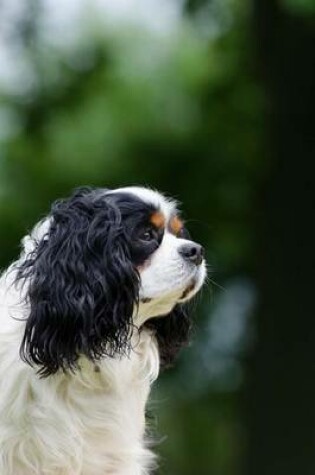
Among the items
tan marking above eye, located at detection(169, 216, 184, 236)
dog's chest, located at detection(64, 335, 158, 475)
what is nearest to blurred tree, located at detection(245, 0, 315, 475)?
dog's chest, located at detection(64, 335, 158, 475)

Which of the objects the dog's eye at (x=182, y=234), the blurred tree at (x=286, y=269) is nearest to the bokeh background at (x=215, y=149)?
the blurred tree at (x=286, y=269)

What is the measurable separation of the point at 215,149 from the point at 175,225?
1061cm

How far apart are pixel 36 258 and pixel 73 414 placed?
2.58 feet

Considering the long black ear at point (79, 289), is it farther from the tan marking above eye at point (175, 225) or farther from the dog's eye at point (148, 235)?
the tan marking above eye at point (175, 225)

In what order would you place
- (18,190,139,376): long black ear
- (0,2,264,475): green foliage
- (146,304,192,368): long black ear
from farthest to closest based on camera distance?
(0,2,264,475): green foliage → (146,304,192,368): long black ear → (18,190,139,376): long black ear

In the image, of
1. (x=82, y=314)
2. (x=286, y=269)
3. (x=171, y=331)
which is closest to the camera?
(x=82, y=314)

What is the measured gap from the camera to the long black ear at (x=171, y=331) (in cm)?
796

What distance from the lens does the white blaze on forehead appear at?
24.9 feet

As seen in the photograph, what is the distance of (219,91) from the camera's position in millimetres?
18188

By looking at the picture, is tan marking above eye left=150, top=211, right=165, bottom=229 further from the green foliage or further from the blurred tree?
the green foliage

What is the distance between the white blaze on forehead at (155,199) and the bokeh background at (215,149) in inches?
289

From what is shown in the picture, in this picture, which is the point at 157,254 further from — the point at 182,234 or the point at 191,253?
the point at 182,234

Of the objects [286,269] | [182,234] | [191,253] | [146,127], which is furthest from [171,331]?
[146,127]

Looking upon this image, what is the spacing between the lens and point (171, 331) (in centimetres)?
803
